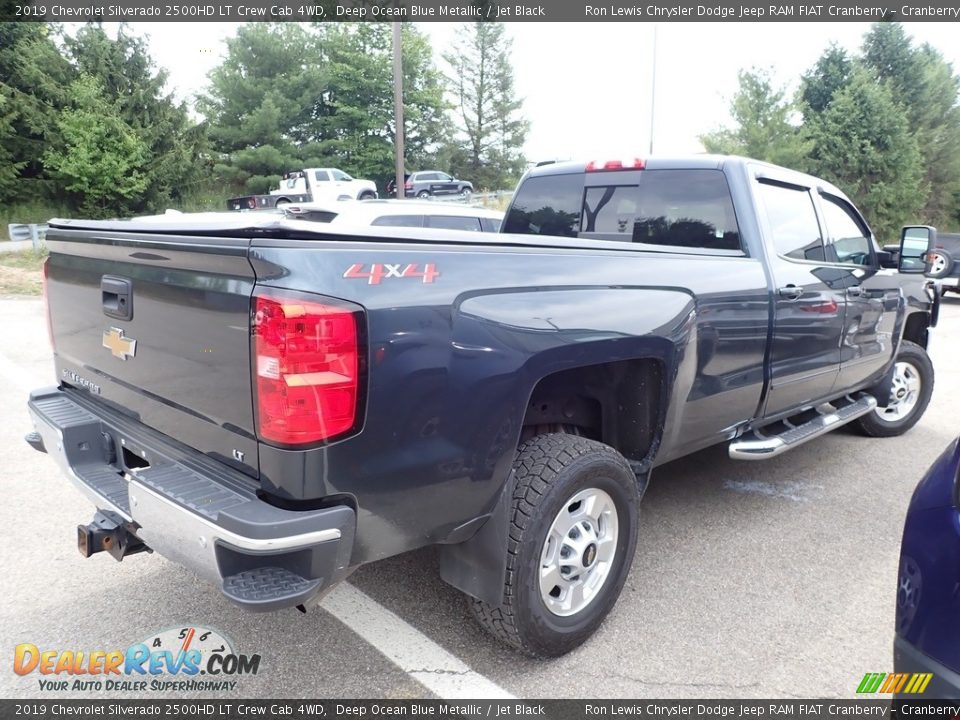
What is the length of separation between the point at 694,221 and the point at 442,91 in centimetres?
4324

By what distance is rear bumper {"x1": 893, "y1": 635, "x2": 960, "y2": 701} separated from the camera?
1.56 metres

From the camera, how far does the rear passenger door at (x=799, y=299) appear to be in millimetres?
3693

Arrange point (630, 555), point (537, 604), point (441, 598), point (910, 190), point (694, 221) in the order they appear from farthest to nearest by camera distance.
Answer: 1. point (910, 190)
2. point (694, 221)
3. point (441, 598)
4. point (630, 555)
5. point (537, 604)

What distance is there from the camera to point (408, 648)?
2.67 m

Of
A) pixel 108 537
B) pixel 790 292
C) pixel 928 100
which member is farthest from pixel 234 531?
pixel 928 100

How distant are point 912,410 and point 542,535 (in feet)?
15.1

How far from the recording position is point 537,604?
2.47m

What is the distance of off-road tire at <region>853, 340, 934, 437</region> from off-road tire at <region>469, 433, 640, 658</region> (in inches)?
143

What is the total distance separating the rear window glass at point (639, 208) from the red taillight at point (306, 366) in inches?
97.3

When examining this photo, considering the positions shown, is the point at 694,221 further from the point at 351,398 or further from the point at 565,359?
the point at 351,398

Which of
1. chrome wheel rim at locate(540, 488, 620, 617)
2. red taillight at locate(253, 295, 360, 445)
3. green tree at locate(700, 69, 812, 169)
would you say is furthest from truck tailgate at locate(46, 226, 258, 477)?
green tree at locate(700, 69, 812, 169)

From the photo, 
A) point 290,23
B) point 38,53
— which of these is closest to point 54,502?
point 38,53

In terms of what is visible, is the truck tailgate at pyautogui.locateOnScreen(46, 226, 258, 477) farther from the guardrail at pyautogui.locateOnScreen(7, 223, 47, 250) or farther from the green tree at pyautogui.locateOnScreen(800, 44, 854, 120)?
the green tree at pyautogui.locateOnScreen(800, 44, 854, 120)

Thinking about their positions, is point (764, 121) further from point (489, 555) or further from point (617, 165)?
point (489, 555)
